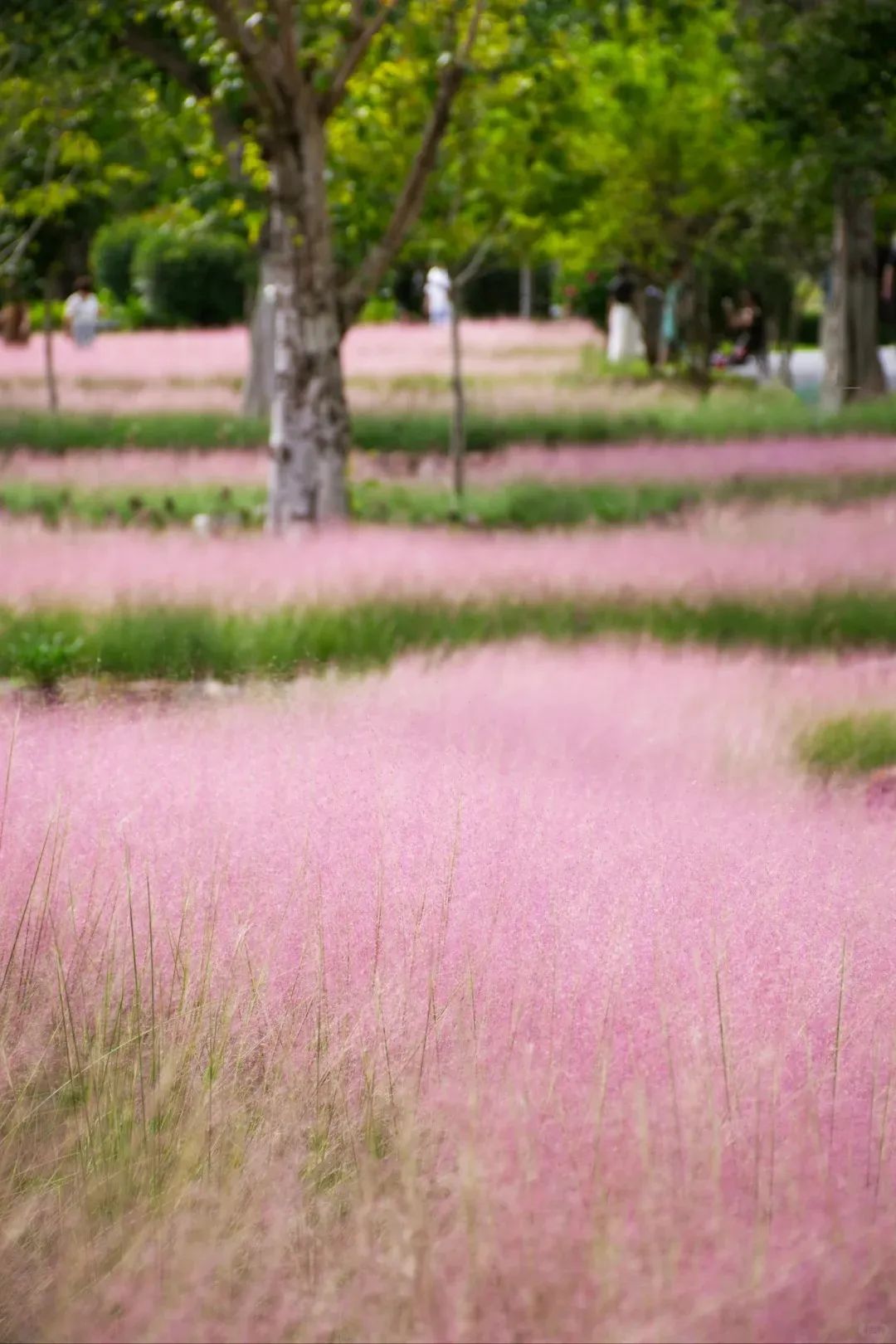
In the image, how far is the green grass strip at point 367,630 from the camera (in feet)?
27.5

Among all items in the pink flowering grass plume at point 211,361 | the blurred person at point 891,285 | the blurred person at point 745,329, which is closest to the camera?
the pink flowering grass plume at point 211,361

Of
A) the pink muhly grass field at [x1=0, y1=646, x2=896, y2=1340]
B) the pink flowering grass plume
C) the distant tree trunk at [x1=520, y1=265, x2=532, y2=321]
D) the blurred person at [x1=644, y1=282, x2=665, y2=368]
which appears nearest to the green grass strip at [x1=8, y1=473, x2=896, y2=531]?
the pink flowering grass plume

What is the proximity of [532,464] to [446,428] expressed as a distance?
12.2ft

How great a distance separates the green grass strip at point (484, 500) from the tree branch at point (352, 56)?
9.82 ft

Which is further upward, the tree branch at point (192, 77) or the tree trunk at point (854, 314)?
the tree branch at point (192, 77)

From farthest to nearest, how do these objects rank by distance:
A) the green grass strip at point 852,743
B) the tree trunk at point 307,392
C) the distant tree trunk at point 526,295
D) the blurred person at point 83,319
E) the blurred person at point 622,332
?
the distant tree trunk at point 526,295 → the blurred person at point 83,319 → the blurred person at point 622,332 → the tree trunk at point 307,392 → the green grass strip at point 852,743

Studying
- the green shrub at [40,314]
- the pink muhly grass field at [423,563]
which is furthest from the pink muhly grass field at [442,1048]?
the green shrub at [40,314]

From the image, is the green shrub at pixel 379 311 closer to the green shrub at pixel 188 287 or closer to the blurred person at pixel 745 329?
the green shrub at pixel 188 287

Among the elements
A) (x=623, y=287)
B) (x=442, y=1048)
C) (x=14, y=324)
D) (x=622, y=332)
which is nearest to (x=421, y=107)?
(x=442, y=1048)

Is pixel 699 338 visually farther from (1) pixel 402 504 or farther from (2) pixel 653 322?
(1) pixel 402 504

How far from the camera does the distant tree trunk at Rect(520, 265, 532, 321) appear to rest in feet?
189

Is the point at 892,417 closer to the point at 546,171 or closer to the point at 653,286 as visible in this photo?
the point at 546,171

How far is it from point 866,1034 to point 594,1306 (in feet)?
3.04

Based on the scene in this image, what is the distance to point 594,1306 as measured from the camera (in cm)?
259
